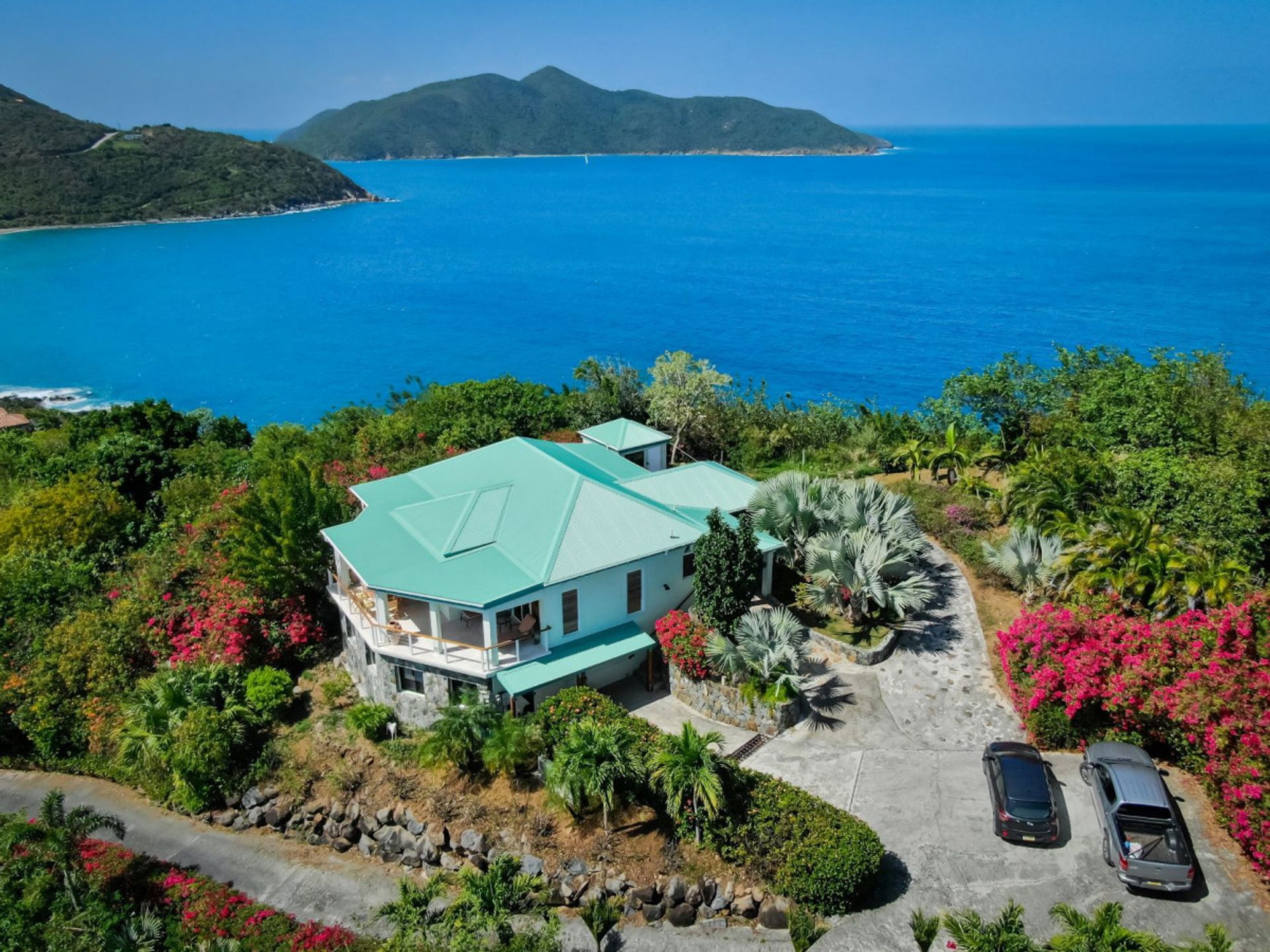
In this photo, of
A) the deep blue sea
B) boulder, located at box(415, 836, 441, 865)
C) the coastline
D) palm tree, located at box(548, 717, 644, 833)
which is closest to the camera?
palm tree, located at box(548, 717, 644, 833)

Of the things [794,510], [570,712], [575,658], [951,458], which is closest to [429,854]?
[570,712]

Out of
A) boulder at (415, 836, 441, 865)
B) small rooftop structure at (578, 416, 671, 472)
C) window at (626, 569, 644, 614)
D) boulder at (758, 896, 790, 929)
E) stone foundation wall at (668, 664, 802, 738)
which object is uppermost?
small rooftop structure at (578, 416, 671, 472)

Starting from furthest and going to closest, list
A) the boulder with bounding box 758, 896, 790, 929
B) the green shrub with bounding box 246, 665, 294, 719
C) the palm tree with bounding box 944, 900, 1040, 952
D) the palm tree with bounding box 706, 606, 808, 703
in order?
the green shrub with bounding box 246, 665, 294, 719
the palm tree with bounding box 706, 606, 808, 703
the boulder with bounding box 758, 896, 790, 929
the palm tree with bounding box 944, 900, 1040, 952

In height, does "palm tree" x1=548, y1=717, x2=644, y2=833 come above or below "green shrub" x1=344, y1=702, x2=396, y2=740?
above

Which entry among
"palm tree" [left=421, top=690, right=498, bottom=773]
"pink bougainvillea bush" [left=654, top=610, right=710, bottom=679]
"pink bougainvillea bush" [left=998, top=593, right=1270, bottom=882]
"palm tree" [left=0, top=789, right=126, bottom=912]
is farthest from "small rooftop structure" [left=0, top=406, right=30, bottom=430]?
"pink bougainvillea bush" [left=998, top=593, right=1270, bottom=882]

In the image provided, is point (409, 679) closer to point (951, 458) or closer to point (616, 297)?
point (951, 458)

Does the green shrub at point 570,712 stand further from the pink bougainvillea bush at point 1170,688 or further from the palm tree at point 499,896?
the pink bougainvillea bush at point 1170,688

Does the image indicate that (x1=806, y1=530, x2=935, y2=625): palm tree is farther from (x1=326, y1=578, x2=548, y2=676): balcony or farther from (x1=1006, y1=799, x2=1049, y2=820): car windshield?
(x1=326, y1=578, x2=548, y2=676): balcony

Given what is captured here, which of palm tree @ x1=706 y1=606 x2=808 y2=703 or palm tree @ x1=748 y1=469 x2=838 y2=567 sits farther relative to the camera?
palm tree @ x1=748 y1=469 x2=838 y2=567
